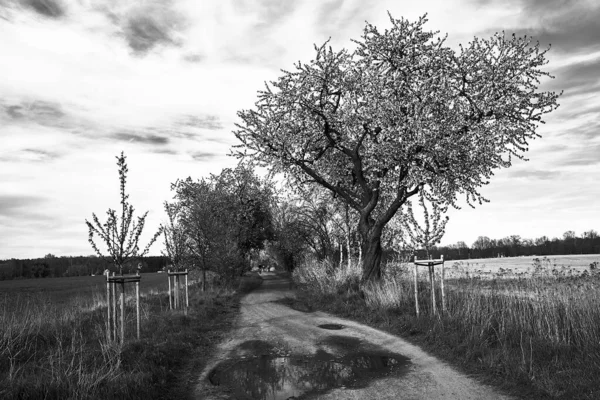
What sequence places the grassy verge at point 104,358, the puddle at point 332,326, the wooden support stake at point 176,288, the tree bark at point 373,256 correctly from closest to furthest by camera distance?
the grassy verge at point 104,358
the puddle at point 332,326
the wooden support stake at point 176,288
the tree bark at point 373,256

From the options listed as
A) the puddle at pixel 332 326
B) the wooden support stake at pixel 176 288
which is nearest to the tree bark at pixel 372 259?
the puddle at pixel 332 326

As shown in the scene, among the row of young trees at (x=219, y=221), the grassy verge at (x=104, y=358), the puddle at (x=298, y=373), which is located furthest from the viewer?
the row of young trees at (x=219, y=221)

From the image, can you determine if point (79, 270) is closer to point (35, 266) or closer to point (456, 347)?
point (35, 266)

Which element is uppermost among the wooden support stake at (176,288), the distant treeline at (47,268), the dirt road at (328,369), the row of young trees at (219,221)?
the row of young trees at (219,221)

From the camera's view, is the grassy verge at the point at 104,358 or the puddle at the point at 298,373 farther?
the puddle at the point at 298,373

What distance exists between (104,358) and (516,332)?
8738 mm

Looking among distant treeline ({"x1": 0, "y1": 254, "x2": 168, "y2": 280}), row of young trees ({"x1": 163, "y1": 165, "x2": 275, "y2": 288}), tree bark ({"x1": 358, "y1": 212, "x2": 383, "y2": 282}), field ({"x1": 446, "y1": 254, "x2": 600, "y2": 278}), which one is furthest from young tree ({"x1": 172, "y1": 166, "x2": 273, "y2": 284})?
distant treeline ({"x1": 0, "y1": 254, "x2": 168, "y2": 280})

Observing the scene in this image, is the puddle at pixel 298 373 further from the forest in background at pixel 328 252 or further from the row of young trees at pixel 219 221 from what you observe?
the row of young trees at pixel 219 221

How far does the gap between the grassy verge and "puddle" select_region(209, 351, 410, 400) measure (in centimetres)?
87

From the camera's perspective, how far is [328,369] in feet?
26.3

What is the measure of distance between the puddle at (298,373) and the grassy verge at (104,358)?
2.85 ft

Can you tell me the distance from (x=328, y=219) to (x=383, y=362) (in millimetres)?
26044

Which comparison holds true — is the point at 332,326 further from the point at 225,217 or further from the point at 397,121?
the point at 225,217

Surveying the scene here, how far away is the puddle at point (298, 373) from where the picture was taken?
6957 millimetres
